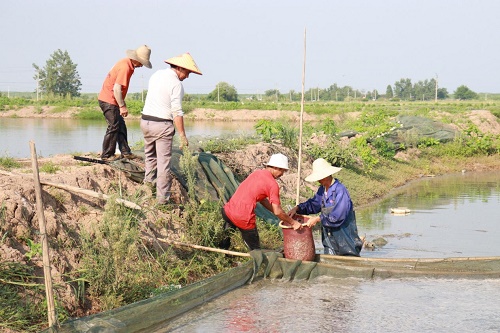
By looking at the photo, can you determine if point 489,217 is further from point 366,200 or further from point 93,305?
point 93,305

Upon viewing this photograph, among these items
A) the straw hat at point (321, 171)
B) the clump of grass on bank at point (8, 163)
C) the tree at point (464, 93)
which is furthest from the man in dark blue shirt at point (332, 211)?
the tree at point (464, 93)

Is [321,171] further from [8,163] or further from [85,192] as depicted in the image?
[8,163]

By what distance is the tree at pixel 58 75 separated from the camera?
176ft

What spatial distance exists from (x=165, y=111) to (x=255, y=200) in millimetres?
1487

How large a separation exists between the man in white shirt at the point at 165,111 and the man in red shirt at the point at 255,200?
2.75 feet

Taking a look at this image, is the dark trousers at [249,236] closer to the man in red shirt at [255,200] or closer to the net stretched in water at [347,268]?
the man in red shirt at [255,200]

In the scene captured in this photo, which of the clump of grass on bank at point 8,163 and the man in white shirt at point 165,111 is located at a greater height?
the man in white shirt at point 165,111

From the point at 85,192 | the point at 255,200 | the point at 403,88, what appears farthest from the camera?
the point at 403,88

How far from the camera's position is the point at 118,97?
880cm

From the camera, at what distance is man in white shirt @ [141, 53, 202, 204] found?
8094mm


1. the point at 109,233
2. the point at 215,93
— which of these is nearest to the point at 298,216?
the point at 109,233

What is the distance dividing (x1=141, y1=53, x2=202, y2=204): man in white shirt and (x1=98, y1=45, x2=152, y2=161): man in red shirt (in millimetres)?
703

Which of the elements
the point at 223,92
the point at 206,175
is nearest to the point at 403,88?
the point at 223,92

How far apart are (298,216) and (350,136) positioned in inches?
466
